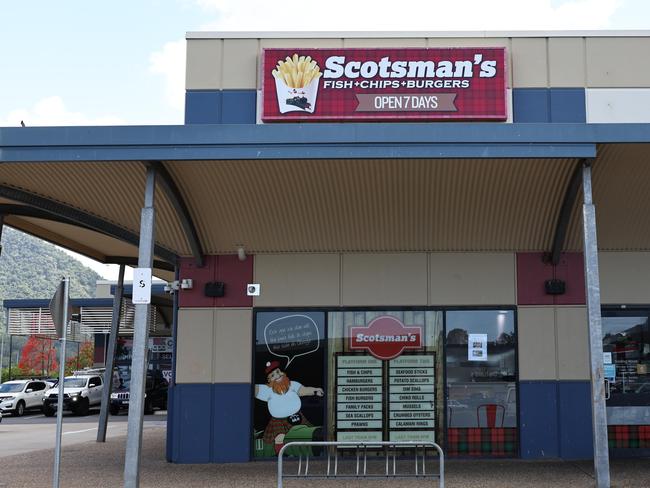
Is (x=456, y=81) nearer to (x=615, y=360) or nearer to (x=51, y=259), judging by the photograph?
(x=615, y=360)

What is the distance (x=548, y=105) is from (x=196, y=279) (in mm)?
6530

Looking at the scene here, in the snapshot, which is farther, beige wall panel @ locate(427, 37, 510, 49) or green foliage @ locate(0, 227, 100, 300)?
green foliage @ locate(0, 227, 100, 300)

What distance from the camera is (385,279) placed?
13.7 metres

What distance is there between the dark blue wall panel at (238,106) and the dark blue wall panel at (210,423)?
4.39 m

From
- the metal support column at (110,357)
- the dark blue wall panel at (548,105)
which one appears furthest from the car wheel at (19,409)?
the dark blue wall panel at (548,105)

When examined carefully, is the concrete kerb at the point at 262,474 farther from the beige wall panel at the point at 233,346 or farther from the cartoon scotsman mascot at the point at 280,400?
the beige wall panel at the point at 233,346

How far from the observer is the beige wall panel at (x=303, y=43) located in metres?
14.3

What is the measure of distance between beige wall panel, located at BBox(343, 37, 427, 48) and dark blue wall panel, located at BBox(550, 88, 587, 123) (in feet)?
7.88

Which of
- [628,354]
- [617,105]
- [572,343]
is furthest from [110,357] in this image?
[617,105]

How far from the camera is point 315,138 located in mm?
10547

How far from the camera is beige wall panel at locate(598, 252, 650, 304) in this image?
13586 mm

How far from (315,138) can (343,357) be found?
14.5 feet

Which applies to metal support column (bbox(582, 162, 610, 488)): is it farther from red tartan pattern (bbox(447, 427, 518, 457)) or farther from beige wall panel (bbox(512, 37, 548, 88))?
beige wall panel (bbox(512, 37, 548, 88))

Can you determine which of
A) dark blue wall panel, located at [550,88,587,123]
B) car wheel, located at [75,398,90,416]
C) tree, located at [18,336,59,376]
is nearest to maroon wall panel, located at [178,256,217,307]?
dark blue wall panel, located at [550,88,587,123]
